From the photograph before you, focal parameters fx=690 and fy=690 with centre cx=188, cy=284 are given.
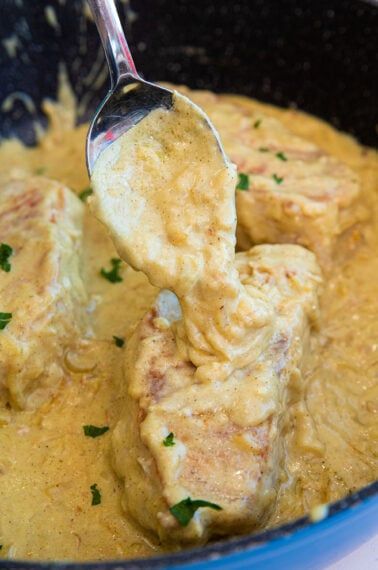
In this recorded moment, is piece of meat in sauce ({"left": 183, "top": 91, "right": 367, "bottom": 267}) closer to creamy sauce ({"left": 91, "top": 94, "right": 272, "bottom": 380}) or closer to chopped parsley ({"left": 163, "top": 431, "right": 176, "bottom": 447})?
creamy sauce ({"left": 91, "top": 94, "right": 272, "bottom": 380})

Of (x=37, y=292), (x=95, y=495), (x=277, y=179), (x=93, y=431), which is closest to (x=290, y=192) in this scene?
(x=277, y=179)

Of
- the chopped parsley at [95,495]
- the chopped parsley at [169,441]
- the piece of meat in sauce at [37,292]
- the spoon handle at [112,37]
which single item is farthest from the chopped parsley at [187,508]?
the spoon handle at [112,37]

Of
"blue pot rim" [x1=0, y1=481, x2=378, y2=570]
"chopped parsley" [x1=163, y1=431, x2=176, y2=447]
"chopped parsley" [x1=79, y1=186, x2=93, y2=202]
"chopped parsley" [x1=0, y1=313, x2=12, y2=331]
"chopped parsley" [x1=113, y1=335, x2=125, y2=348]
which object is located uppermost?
"blue pot rim" [x1=0, y1=481, x2=378, y2=570]

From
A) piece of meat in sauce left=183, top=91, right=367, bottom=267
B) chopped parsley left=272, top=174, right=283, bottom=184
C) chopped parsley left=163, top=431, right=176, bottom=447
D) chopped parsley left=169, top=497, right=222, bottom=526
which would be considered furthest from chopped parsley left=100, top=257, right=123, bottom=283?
chopped parsley left=169, top=497, right=222, bottom=526

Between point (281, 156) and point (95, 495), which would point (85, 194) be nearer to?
point (281, 156)

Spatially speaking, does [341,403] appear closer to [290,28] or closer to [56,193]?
[56,193]

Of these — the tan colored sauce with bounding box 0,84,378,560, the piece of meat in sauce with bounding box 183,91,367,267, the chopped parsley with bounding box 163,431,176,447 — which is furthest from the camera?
the piece of meat in sauce with bounding box 183,91,367,267
